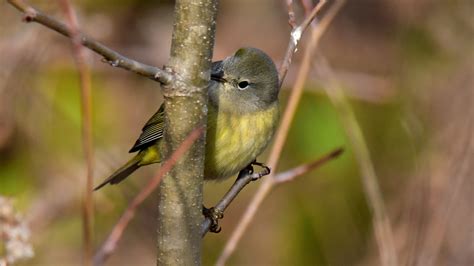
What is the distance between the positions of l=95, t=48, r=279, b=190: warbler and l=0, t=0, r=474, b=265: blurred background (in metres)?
1.21

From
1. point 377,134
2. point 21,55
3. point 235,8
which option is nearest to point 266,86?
point 21,55

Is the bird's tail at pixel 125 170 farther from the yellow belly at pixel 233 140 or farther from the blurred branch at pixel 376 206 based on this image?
the blurred branch at pixel 376 206

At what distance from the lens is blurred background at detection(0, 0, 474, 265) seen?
4395 mm

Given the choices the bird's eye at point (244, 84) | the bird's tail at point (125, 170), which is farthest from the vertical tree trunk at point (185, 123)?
the bird's tail at point (125, 170)

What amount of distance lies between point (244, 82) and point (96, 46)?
1.79m

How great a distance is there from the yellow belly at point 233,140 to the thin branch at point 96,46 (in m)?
1.22

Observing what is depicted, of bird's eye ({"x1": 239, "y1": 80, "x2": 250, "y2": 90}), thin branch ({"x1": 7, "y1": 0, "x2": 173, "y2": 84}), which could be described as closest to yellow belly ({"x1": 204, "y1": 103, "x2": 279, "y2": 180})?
bird's eye ({"x1": 239, "y1": 80, "x2": 250, "y2": 90})

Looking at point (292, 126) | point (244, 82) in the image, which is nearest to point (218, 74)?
point (244, 82)

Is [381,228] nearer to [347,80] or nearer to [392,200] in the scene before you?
[392,200]

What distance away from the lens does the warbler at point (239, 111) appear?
298cm

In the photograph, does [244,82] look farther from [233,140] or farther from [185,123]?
[185,123]

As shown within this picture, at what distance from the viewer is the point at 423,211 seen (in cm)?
338

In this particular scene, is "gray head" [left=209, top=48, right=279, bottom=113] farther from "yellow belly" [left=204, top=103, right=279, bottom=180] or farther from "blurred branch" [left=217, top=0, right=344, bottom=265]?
"blurred branch" [left=217, top=0, right=344, bottom=265]

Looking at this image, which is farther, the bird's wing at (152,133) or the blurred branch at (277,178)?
the bird's wing at (152,133)
